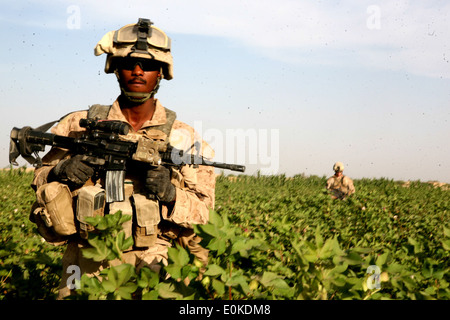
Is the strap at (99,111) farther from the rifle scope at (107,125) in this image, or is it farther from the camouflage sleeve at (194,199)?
the camouflage sleeve at (194,199)

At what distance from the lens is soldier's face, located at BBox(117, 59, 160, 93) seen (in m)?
3.29

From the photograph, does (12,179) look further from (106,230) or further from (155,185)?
(106,230)

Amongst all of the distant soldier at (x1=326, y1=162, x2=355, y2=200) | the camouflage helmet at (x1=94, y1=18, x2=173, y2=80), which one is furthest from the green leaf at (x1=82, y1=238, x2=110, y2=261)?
the distant soldier at (x1=326, y1=162, x2=355, y2=200)

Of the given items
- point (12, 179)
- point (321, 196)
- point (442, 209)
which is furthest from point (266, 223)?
point (12, 179)

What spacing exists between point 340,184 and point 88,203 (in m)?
11.5

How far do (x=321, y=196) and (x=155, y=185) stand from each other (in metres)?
4.58

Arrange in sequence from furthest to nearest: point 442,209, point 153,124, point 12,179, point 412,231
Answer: point 12,179
point 442,209
point 412,231
point 153,124

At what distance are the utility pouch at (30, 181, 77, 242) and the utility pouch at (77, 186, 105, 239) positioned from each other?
0.36 ft

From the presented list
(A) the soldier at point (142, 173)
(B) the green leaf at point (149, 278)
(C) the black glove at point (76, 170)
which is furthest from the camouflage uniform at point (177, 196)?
(B) the green leaf at point (149, 278)

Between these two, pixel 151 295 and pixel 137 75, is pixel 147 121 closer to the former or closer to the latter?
pixel 137 75

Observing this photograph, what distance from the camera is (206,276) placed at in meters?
1.78

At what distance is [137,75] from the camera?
328 centimetres

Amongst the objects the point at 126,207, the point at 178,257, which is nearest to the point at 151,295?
the point at 178,257

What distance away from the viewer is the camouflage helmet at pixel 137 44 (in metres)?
3.29
